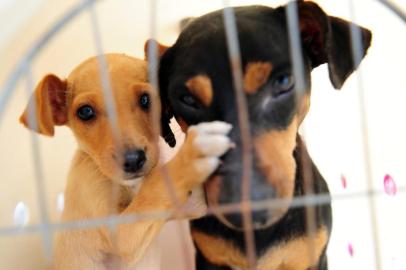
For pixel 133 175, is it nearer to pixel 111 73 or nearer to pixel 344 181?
pixel 111 73

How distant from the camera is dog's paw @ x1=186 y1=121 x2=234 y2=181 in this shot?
0.86 meters

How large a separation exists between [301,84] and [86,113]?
1.47 feet

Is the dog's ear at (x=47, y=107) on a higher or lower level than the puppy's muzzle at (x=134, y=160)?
higher

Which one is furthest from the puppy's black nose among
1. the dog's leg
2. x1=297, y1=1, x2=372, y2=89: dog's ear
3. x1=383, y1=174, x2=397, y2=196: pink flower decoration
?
x1=383, y1=174, x2=397, y2=196: pink flower decoration

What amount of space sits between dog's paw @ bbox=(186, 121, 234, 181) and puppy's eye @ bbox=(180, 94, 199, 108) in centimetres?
10

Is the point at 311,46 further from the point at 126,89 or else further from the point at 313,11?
the point at 126,89

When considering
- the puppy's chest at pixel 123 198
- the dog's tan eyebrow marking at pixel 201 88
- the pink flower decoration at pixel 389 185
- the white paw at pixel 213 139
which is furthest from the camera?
the pink flower decoration at pixel 389 185

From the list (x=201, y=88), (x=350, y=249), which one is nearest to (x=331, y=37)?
(x=201, y=88)

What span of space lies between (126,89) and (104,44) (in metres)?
0.53

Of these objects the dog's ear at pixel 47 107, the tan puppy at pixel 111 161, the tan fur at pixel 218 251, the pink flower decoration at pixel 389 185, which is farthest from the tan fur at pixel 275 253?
the pink flower decoration at pixel 389 185

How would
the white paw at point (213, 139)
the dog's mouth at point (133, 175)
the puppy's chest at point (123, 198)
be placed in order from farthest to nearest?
1. the puppy's chest at point (123, 198)
2. the dog's mouth at point (133, 175)
3. the white paw at point (213, 139)

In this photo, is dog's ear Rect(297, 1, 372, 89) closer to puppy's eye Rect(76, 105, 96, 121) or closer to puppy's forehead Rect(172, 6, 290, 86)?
puppy's forehead Rect(172, 6, 290, 86)

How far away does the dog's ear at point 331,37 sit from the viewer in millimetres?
1038

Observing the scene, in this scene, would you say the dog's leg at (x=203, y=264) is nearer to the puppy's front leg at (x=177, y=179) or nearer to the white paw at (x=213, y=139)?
the puppy's front leg at (x=177, y=179)
